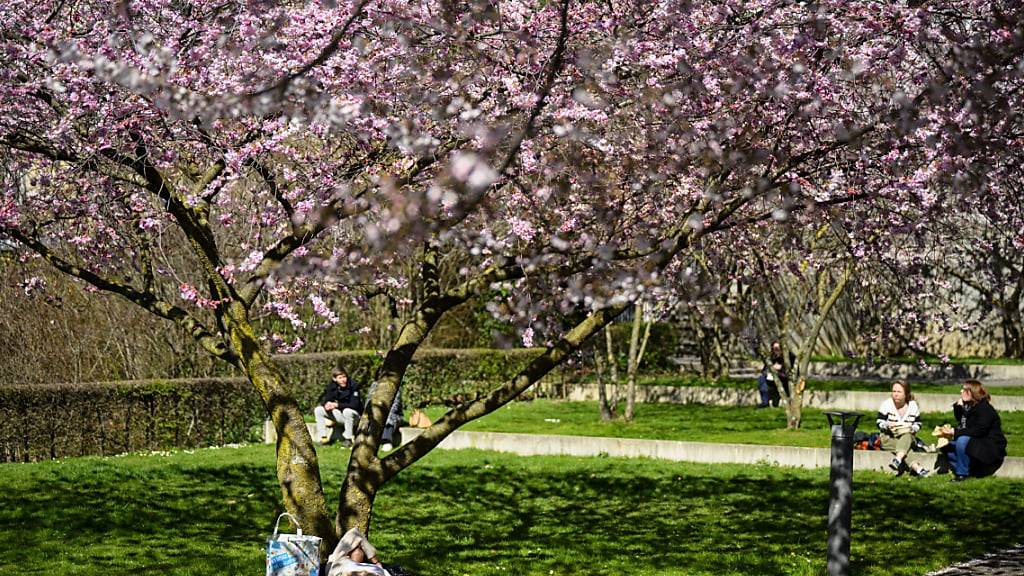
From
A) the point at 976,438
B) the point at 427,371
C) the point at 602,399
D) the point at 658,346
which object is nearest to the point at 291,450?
the point at 976,438

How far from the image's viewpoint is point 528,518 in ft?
34.1

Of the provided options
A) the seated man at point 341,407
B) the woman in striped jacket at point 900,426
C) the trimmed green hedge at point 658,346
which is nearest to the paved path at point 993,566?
the woman in striped jacket at point 900,426

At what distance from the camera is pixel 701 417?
1795cm

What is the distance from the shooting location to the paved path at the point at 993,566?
7.92 metres

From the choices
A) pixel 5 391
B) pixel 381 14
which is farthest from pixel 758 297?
pixel 381 14

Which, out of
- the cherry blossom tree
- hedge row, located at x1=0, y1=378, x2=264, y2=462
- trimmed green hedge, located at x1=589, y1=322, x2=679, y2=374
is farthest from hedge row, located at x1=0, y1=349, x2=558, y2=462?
trimmed green hedge, located at x1=589, y1=322, x2=679, y2=374

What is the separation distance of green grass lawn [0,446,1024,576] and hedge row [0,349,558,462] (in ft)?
2.85

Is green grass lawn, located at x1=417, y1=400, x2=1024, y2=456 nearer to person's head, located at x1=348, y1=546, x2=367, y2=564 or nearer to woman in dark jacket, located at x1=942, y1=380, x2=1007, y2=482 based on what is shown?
woman in dark jacket, located at x1=942, y1=380, x2=1007, y2=482

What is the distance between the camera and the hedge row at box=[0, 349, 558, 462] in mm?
14094

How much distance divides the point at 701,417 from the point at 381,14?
1219cm

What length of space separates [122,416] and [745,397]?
10017 mm

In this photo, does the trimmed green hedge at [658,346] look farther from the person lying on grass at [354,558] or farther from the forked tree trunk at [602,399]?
the person lying on grass at [354,558]

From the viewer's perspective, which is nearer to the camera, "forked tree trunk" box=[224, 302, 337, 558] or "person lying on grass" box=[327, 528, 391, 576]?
"person lying on grass" box=[327, 528, 391, 576]

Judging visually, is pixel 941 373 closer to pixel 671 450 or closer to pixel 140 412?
pixel 671 450
